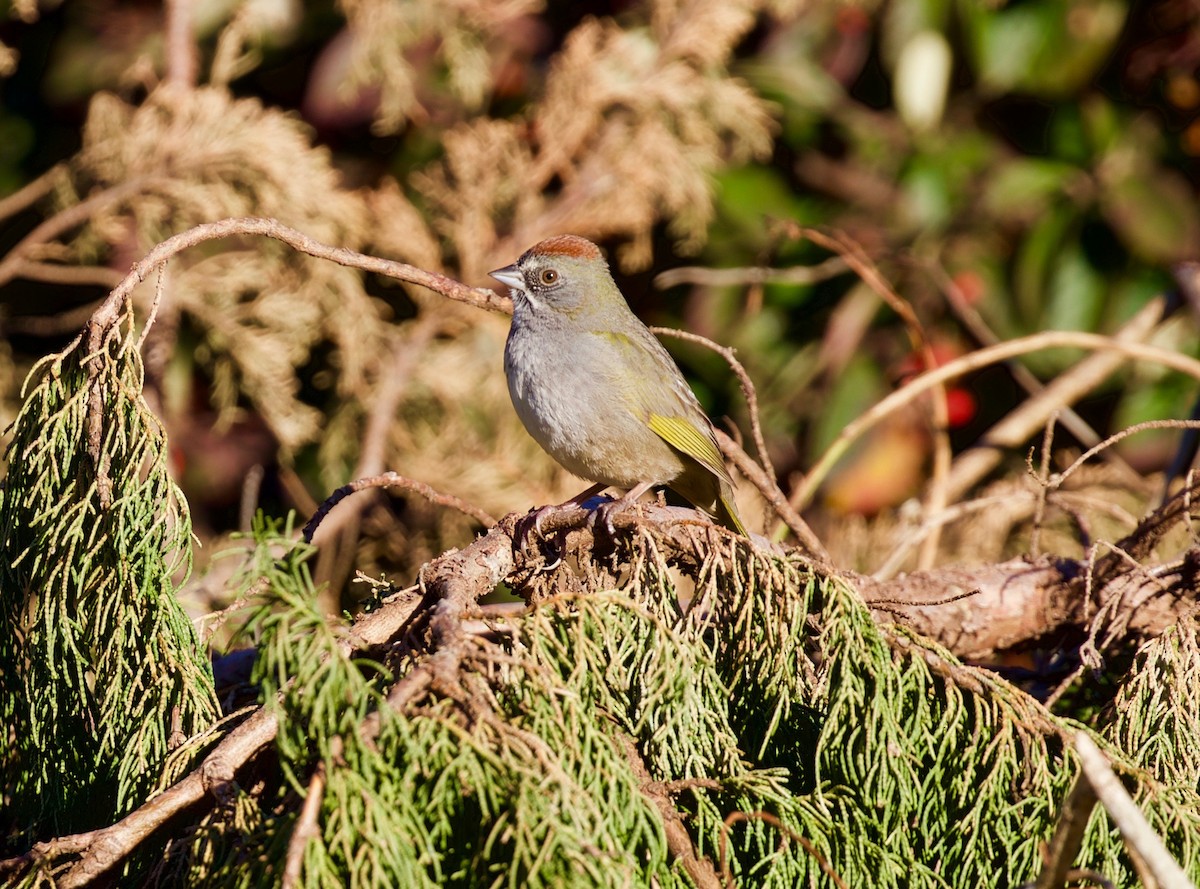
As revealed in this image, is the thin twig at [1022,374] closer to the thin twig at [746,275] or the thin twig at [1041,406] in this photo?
the thin twig at [1041,406]

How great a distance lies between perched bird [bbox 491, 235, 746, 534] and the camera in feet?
11.4

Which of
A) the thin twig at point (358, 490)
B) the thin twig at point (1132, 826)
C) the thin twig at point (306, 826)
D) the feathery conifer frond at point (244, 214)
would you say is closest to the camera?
the thin twig at point (1132, 826)

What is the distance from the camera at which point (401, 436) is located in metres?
4.83

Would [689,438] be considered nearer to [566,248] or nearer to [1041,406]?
[566,248]

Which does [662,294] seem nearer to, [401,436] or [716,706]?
[401,436]

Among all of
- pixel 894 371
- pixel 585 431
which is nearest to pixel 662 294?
pixel 894 371

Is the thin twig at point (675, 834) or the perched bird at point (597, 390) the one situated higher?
the thin twig at point (675, 834)

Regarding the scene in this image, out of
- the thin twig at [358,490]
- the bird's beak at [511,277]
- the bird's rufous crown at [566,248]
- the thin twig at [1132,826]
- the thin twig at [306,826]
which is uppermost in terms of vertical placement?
the thin twig at [1132,826]

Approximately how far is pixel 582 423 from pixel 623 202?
1.62 metres

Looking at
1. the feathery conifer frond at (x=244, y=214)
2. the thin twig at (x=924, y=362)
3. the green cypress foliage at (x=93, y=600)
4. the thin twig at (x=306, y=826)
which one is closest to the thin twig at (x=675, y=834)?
the thin twig at (x=306, y=826)

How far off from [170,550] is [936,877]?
1.35 m

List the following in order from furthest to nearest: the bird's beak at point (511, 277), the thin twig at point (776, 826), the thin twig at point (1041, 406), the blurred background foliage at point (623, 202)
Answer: the blurred background foliage at point (623, 202) → the thin twig at point (1041, 406) → the bird's beak at point (511, 277) → the thin twig at point (776, 826)

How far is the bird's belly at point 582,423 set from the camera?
3455 millimetres

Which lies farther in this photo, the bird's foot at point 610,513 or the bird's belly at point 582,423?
the bird's belly at point 582,423
